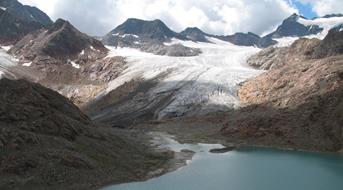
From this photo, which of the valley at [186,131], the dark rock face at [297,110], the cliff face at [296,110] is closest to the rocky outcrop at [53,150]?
the valley at [186,131]

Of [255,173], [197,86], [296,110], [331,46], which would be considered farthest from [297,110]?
[331,46]

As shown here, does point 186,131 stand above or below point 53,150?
above

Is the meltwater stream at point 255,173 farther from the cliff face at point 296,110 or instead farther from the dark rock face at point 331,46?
the dark rock face at point 331,46

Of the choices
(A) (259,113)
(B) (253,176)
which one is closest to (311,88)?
(A) (259,113)

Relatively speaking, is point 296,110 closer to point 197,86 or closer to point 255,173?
point 255,173

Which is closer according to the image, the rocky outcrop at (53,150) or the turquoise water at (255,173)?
the rocky outcrop at (53,150)

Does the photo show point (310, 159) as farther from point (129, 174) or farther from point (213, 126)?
point (213, 126)

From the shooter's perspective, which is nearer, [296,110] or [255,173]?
[255,173]
